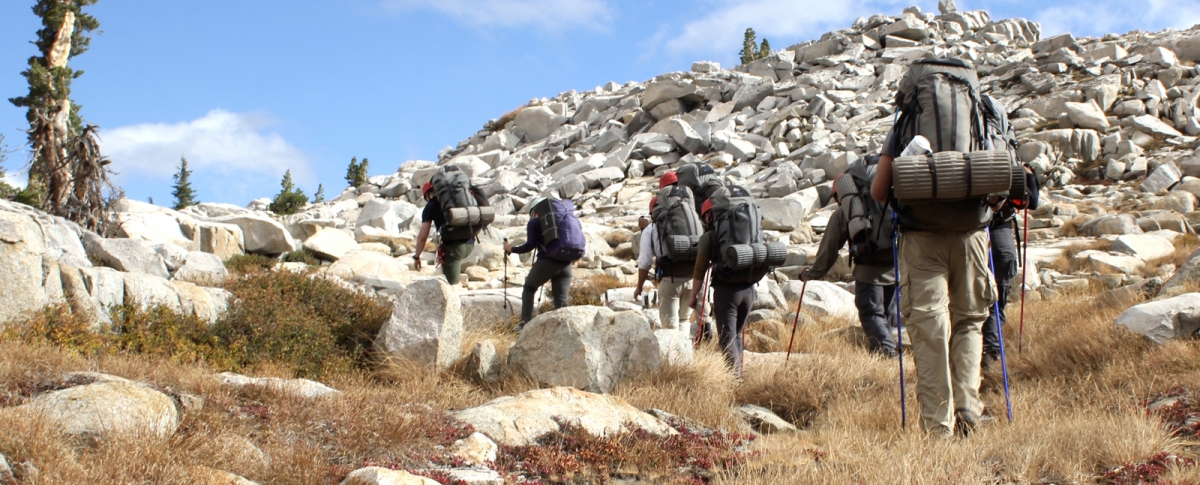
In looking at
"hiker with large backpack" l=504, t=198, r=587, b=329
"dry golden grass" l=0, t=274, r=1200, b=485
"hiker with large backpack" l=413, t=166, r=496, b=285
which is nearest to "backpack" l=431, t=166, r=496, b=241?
"hiker with large backpack" l=413, t=166, r=496, b=285

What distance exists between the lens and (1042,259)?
14.7 meters

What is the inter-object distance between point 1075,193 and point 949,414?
19570 mm

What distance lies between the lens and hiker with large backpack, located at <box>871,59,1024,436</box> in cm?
450

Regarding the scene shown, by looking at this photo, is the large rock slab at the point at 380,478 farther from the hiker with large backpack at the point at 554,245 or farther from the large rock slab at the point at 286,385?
the hiker with large backpack at the point at 554,245

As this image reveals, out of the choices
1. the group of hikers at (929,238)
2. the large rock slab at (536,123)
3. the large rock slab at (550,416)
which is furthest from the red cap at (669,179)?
the large rock slab at (536,123)

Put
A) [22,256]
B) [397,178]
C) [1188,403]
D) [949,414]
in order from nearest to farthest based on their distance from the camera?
[949,414] → [1188,403] → [22,256] → [397,178]

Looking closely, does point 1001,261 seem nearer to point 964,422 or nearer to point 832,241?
point 832,241

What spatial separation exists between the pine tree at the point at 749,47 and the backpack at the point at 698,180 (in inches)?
1915

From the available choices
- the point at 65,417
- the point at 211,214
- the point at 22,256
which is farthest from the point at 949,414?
the point at 211,214

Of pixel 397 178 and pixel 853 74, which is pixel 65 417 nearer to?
pixel 397 178

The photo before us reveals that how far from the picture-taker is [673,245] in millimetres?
7898

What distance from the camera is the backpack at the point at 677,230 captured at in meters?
7.91

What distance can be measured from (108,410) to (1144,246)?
15301mm

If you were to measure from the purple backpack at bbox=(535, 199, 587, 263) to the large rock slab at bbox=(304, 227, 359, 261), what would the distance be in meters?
9.10
